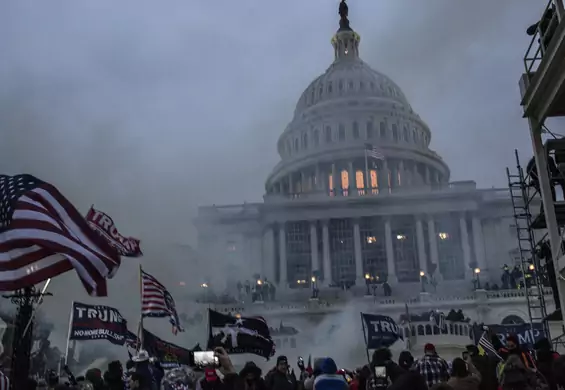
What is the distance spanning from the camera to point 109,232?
675 inches

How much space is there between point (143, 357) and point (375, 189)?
61811 mm

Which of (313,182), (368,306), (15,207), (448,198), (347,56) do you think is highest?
(347,56)

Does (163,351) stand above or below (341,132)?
below

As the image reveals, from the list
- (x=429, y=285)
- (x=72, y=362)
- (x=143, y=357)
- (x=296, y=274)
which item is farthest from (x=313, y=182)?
(x=143, y=357)

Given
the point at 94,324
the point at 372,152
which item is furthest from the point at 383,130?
the point at 94,324

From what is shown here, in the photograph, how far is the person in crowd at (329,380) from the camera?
18.9 ft

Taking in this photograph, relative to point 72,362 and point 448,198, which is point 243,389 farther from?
point 448,198

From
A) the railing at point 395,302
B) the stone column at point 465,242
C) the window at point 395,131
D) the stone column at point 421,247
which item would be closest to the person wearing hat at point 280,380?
the railing at point 395,302

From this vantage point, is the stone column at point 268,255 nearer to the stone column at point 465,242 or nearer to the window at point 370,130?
the stone column at point 465,242

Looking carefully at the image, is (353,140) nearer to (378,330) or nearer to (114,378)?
(378,330)

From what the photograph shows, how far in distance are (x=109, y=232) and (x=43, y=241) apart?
9676mm

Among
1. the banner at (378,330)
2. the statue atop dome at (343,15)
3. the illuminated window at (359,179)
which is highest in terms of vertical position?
the statue atop dome at (343,15)

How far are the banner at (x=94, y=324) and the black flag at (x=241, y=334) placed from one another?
3.82 m

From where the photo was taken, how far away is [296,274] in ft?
215
